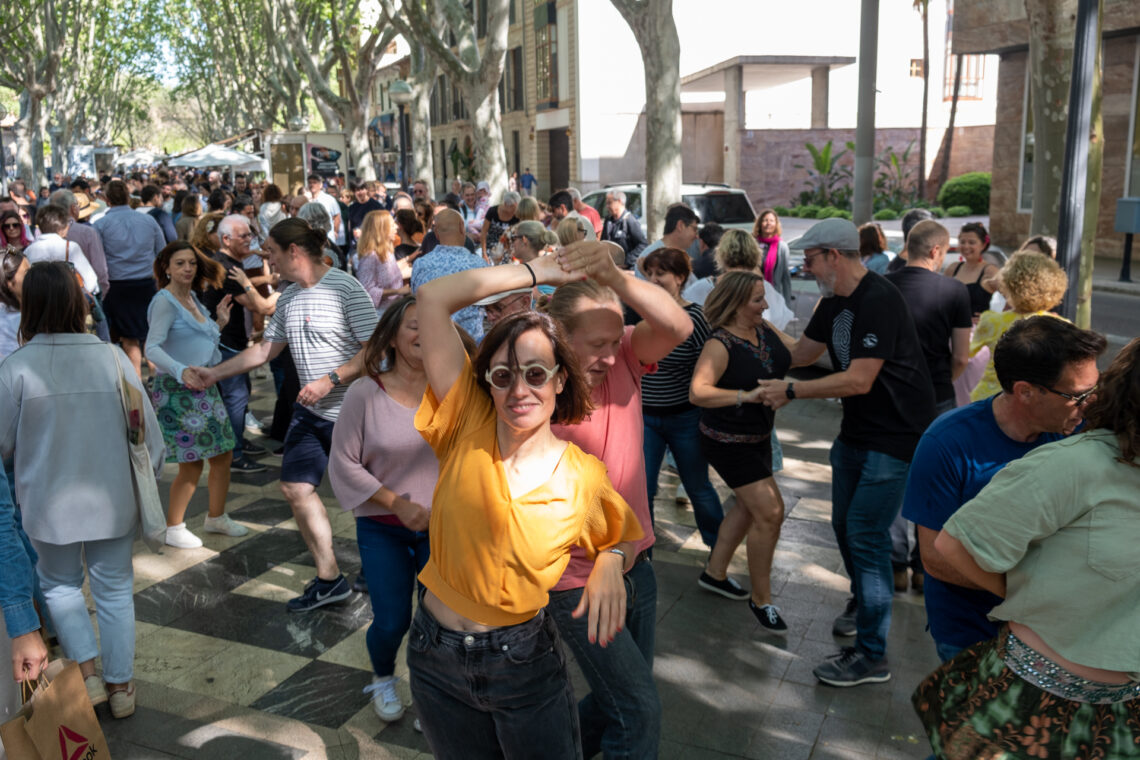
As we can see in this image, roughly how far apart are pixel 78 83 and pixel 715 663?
40.6 metres

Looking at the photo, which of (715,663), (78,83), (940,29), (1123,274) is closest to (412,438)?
(715,663)

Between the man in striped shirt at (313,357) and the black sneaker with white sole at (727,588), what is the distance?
6.13 feet

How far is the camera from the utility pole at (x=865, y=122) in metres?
12.0

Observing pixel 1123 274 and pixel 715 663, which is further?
pixel 1123 274

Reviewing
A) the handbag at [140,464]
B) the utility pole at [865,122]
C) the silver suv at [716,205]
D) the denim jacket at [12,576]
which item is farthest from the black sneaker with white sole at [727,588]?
the silver suv at [716,205]

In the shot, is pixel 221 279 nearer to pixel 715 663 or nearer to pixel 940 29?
pixel 715 663

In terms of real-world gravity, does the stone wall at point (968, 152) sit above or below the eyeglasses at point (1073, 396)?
above

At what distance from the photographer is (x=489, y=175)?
17.4 m

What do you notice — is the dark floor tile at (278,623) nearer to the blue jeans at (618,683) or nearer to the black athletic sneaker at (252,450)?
the blue jeans at (618,683)

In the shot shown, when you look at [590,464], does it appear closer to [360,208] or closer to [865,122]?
[865,122]

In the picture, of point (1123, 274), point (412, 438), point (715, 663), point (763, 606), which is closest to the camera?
point (412, 438)

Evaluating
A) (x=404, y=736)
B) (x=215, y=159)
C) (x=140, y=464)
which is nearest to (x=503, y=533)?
(x=404, y=736)

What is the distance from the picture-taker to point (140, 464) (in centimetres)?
386

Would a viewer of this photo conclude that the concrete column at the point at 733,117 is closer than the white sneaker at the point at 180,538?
No
